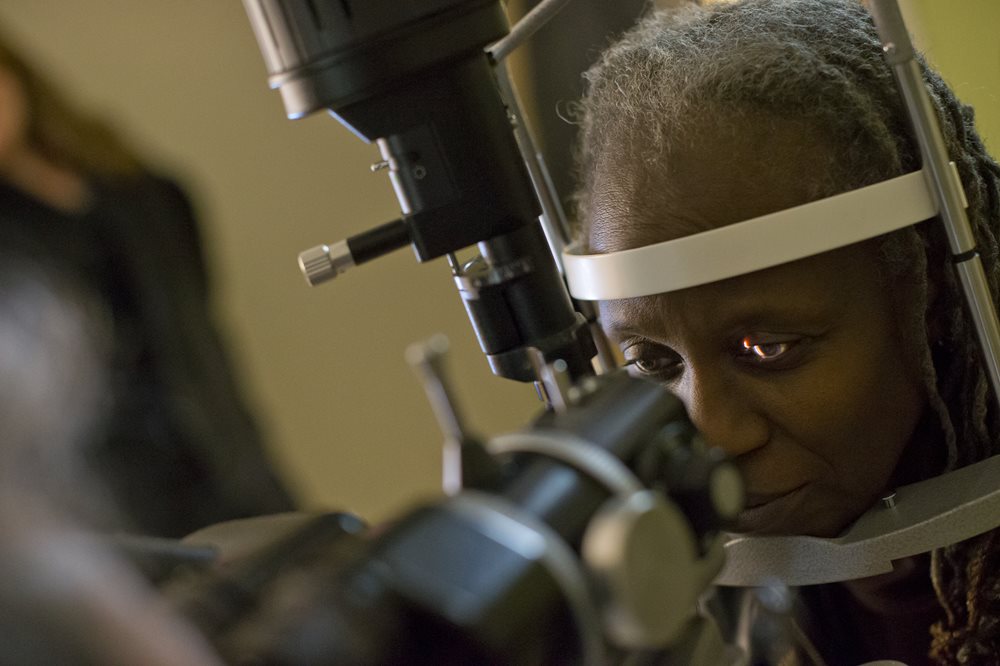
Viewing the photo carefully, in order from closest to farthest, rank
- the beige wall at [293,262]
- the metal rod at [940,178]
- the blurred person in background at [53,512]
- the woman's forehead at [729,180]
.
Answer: the blurred person in background at [53,512], the metal rod at [940,178], the woman's forehead at [729,180], the beige wall at [293,262]

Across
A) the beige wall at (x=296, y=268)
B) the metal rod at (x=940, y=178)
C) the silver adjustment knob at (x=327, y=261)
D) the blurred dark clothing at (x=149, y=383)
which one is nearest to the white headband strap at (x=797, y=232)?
the metal rod at (x=940, y=178)

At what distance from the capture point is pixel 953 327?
0.95 m

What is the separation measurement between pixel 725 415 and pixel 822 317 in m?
0.11

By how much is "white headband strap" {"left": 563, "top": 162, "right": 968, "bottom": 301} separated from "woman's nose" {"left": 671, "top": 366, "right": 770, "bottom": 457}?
0.10m

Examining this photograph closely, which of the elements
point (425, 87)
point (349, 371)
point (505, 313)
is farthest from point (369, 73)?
point (349, 371)

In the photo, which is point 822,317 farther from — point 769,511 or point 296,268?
point 296,268

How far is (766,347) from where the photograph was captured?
3.01 feet

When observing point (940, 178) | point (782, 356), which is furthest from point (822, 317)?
point (940, 178)

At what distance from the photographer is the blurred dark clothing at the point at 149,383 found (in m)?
0.36

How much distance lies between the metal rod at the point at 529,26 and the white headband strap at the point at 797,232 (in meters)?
0.21

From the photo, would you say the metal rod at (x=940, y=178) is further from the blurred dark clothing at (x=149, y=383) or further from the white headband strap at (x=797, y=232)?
the blurred dark clothing at (x=149, y=383)

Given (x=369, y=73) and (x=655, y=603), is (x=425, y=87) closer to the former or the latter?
(x=369, y=73)

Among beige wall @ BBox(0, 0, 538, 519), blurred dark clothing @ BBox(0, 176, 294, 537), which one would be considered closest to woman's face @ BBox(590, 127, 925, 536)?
blurred dark clothing @ BBox(0, 176, 294, 537)

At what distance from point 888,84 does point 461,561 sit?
0.69m
